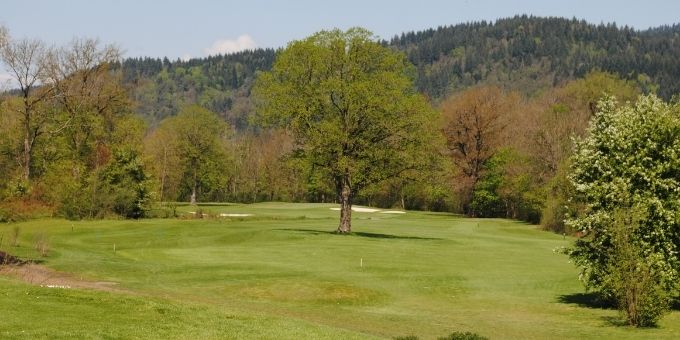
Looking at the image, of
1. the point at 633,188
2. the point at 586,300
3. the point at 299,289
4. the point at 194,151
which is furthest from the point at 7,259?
the point at 194,151

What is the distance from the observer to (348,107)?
57.2m

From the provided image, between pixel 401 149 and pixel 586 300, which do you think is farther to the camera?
pixel 401 149

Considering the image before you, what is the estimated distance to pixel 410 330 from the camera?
24.2 m

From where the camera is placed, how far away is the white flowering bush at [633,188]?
28094mm

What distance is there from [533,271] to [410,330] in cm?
1905

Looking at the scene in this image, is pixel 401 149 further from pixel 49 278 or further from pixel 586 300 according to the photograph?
pixel 49 278

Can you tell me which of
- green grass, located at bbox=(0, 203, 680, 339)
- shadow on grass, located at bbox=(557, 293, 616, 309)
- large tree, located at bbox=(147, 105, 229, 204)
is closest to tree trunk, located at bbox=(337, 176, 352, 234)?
green grass, located at bbox=(0, 203, 680, 339)

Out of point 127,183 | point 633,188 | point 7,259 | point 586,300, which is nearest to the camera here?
point 633,188

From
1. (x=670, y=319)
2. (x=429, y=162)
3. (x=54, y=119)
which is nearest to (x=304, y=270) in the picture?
(x=670, y=319)

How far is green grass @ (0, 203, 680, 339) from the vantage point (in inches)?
822

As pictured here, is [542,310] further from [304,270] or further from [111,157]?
[111,157]

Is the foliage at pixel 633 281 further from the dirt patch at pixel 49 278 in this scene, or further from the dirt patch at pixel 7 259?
the dirt patch at pixel 7 259

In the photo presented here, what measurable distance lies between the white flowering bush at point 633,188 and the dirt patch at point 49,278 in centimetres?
2023

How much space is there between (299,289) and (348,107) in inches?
1065
